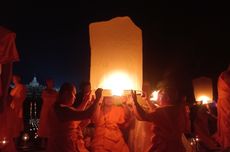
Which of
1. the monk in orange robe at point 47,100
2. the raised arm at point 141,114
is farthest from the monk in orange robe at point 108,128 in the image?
the monk in orange robe at point 47,100

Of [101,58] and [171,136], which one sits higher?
[101,58]

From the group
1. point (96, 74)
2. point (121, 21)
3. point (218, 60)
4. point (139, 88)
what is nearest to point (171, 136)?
point (139, 88)

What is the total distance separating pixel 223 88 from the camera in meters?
6.31

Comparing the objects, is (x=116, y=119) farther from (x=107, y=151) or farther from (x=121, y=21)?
(x=121, y=21)

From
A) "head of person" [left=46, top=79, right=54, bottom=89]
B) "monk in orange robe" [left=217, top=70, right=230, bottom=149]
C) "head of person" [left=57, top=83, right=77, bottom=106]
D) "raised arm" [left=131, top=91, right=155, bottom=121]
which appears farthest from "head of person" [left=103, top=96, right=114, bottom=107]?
"head of person" [left=46, top=79, right=54, bottom=89]

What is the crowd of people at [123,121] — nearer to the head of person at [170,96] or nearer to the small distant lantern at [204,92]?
the head of person at [170,96]

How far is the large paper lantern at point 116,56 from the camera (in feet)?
17.9

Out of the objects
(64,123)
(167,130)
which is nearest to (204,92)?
(167,130)

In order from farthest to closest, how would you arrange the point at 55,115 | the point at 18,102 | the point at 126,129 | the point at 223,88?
the point at 18,102
the point at 223,88
the point at 126,129
the point at 55,115

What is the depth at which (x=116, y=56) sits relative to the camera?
5531mm

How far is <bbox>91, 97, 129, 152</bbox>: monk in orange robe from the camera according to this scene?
5410 mm

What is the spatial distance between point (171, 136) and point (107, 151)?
3.54 feet

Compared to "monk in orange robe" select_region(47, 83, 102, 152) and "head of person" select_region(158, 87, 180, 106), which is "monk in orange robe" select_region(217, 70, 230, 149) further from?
"monk in orange robe" select_region(47, 83, 102, 152)

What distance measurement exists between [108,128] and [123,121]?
0.28 metres
